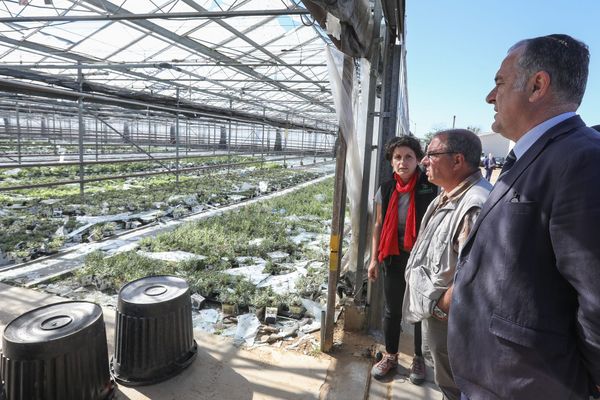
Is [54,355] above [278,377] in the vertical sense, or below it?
above

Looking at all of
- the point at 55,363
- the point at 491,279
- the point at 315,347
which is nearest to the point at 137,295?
the point at 55,363

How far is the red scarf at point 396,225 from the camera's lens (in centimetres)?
226

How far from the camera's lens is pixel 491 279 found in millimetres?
1071

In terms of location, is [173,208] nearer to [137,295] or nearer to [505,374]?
[137,295]

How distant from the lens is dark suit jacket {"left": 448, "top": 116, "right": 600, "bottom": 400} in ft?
2.82

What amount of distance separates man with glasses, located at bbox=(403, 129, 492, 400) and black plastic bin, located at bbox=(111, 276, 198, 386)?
1.53m

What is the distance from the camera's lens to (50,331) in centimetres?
182

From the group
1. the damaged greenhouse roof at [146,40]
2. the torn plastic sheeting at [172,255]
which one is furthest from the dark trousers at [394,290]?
the damaged greenhouse roof at [146,40]

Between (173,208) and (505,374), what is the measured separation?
23.5 feet

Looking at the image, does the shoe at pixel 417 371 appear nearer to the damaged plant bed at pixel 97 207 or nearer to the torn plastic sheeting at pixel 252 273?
the torn plastic sheeting at pixel 252 273

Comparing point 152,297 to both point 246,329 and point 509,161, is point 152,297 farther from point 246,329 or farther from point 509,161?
point 509,161

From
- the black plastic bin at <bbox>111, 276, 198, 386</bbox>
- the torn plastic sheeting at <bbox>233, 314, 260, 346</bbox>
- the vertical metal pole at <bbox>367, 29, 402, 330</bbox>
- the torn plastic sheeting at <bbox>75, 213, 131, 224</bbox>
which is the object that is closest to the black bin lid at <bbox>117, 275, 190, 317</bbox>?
the black plastic bin at <bbox>111, 276, 198, 386</bbox>

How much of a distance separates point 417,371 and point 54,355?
2.26 metres

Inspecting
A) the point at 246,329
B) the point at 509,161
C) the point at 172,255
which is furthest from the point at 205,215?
the point at 509,161
